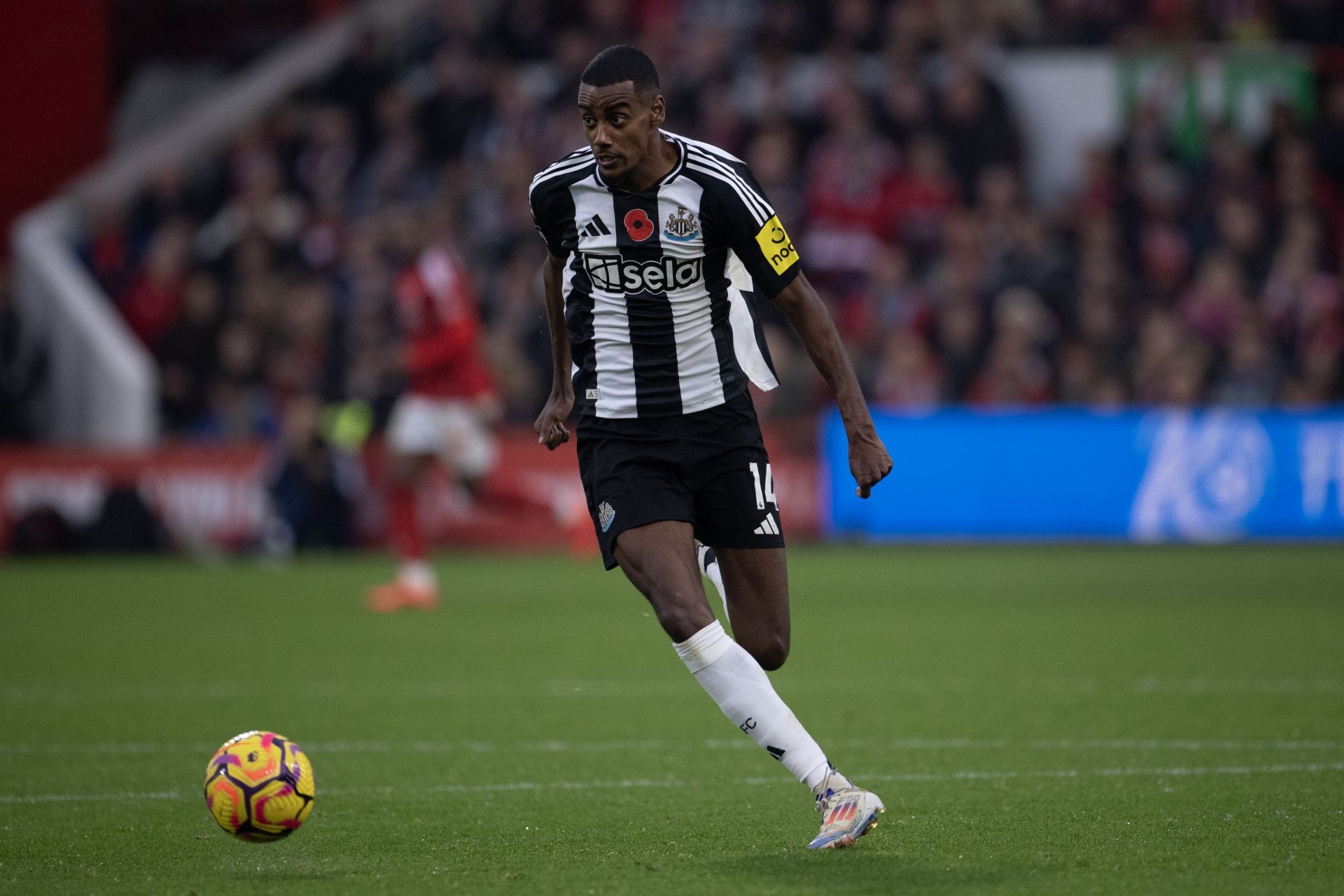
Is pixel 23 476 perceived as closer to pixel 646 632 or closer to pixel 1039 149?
pixel 646 632

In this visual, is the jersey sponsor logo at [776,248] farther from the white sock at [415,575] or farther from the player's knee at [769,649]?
the white sock at [415,575]

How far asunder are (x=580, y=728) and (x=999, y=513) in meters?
10.6

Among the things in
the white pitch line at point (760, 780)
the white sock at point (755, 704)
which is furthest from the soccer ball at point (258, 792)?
the white sock at point (755, 704)

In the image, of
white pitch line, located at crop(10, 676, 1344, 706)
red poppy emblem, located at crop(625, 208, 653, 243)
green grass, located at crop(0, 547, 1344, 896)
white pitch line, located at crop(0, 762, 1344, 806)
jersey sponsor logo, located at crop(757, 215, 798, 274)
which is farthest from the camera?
white pitch line, located at crop(10, 676, 1344, 706)

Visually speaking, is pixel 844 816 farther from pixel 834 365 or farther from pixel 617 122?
pixel 617 122

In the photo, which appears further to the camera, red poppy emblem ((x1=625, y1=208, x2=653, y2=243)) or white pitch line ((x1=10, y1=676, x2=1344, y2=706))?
white pitch line ((x1=10, y1=676, x2=1344, y2=706))

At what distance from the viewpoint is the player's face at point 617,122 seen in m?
5.14

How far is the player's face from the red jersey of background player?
7.35 meters

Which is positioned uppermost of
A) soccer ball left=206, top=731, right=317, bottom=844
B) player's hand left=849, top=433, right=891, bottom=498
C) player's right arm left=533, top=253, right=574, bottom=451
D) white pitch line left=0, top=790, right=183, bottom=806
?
player's right arm left=533, top=253, right=574, bottom=451

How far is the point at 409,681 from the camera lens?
9.00 m

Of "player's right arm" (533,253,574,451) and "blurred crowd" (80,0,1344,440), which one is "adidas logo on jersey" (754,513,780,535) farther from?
"blurred crowd" (80,0,1344,440)

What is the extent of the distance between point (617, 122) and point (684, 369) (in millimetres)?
785

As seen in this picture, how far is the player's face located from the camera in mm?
5145

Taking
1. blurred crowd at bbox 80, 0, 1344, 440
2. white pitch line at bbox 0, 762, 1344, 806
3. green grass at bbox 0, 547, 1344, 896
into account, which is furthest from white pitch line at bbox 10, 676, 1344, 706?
blurred crowd at bbox 80, 0, 1344, 440
